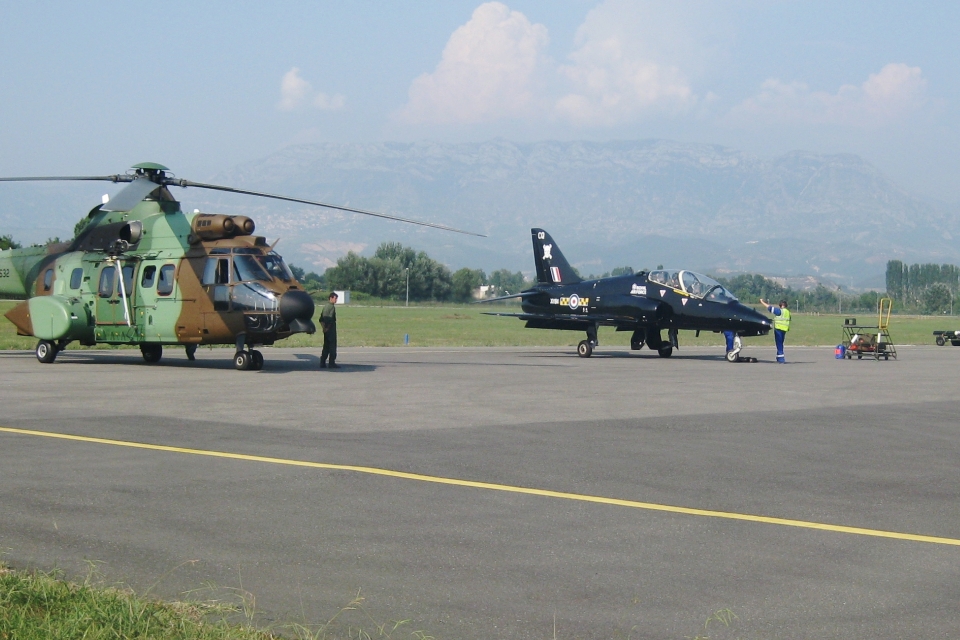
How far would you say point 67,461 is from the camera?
941 cm

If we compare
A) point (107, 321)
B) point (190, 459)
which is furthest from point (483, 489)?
point (107, 321)

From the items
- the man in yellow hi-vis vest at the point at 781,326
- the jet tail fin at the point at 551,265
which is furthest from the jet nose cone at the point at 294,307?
the man in yellow hi-vis vest at the point at 781,326

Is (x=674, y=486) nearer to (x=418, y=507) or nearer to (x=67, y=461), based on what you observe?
(x=418, y=507)

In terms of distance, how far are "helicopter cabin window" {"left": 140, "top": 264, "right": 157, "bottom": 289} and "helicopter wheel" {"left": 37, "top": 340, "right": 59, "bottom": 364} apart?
119 inches

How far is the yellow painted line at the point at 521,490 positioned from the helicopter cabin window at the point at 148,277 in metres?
11.3

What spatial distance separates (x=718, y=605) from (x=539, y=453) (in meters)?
5.28

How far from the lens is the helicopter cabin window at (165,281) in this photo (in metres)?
22.2

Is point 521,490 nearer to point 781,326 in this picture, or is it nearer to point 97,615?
point 97,615

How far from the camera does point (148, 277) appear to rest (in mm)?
22516

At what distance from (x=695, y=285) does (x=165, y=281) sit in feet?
48.8

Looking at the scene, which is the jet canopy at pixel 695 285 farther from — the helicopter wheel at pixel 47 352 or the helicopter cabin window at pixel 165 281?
the helicopter wheel at pixel 47 352

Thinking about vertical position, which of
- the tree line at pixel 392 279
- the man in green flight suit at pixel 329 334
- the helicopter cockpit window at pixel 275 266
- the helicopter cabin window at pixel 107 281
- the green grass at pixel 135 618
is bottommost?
the green grass at pixel 135 618

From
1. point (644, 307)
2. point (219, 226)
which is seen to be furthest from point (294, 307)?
point (644, 307)

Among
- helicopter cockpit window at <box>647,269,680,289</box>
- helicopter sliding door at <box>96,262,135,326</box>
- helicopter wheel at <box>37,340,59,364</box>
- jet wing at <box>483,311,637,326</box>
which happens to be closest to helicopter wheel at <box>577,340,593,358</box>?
jet wing at <box>483,311,637,326</box>
